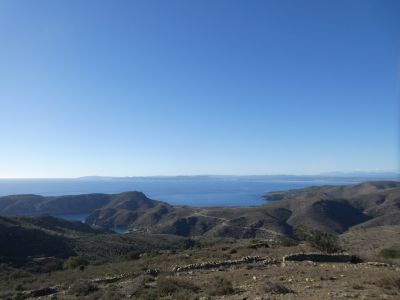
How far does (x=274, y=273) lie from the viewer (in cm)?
1808

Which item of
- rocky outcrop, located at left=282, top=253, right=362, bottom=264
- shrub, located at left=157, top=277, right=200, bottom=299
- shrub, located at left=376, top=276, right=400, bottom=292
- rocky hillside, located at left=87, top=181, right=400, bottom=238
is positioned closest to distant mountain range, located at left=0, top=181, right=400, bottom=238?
rocky hillside, located at left=87, top=181, right=400, bottom=238

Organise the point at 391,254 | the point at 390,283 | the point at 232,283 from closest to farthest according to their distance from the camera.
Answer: the point at 390,283 → the point at 232,283 → the point at 391,254

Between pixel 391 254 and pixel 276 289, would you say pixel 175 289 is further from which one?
pixel 391 254

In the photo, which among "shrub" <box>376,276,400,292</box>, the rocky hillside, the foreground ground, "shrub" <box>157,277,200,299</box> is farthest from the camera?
the rocky hillside

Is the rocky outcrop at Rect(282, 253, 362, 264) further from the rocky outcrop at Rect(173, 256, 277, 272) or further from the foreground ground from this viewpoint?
the rocky outcrop at Rect(173, 256, 277, 272)

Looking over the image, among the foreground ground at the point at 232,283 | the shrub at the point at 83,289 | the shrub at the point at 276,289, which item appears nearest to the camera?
the foreground ground at the point at 232,283

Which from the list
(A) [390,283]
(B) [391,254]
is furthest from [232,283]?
(B) [391,254]

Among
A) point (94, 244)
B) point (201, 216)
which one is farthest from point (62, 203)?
point (94, 244)

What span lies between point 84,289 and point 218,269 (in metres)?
7.39

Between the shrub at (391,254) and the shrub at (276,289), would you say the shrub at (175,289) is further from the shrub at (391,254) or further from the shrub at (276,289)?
the shrub at (391,254)

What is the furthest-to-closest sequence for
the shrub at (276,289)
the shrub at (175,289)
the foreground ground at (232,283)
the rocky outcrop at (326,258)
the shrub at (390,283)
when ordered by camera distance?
the rocky outcrop at (326,258) < the shrub at (175,289) < the shrub at (276,289) < the foreground ground at (232,283) < the shrub at (390,283)

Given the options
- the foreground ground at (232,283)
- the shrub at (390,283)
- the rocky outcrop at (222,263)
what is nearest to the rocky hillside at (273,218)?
the rocky outcrop at (222,263)

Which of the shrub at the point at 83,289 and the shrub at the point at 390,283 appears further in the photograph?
the shrub at the point at 83,289

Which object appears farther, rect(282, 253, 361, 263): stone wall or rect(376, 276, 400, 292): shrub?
rect(282, 253, 361, 263): stone wall
